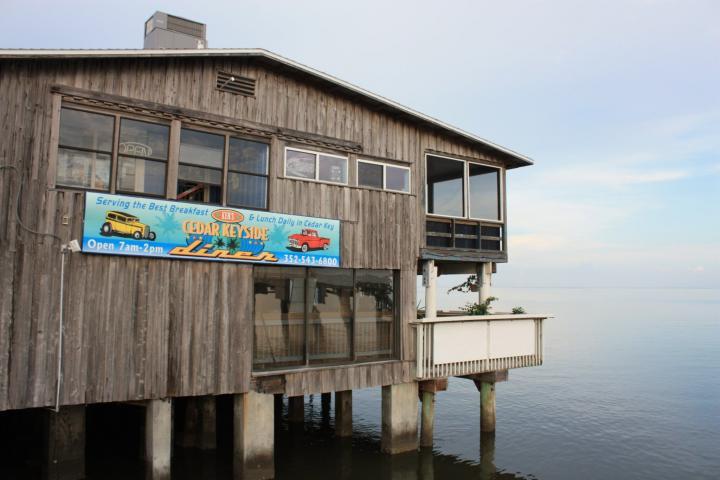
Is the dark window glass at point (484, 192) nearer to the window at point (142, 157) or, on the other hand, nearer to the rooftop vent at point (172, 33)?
the rooftop vent at point (172, 33)

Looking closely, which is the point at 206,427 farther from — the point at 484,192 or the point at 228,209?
the point at 484,192

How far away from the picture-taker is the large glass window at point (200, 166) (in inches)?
538

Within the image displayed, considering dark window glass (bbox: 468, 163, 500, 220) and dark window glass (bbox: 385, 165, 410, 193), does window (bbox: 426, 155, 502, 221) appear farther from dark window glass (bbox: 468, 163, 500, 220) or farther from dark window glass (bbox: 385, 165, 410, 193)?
dark window glass (bbox: 385, 165, 410, 193)

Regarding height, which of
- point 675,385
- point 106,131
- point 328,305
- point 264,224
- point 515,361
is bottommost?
point 675,385

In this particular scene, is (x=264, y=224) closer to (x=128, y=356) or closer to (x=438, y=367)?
(x=128, y=356)

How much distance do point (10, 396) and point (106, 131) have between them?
582 centimetres

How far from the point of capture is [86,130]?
490 inches

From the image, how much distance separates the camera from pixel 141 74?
520 inches

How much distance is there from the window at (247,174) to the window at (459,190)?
241 inches

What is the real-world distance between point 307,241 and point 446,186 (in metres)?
6.30

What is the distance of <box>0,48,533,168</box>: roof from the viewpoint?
11.7 m

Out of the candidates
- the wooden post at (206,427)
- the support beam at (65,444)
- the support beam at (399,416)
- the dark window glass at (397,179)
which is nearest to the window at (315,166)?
the dark window glass at (397,179)

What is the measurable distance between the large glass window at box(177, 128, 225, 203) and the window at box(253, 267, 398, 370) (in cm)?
229

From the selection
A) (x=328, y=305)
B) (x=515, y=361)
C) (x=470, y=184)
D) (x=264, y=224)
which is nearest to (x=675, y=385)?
(x=515, y=361)
